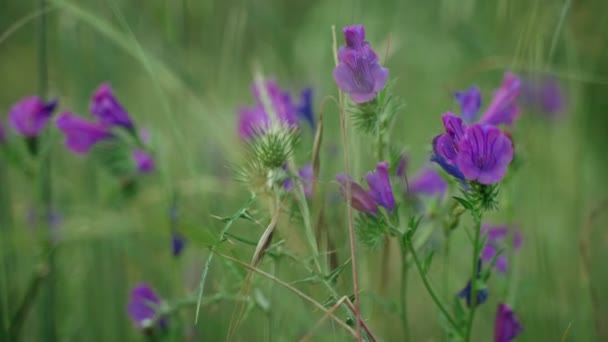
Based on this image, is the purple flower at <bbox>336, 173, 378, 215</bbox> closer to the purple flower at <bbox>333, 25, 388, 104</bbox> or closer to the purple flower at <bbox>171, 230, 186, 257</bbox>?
the purple flower at <bbox>333, 25, 388, 104</bbox>

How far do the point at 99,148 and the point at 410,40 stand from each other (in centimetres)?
145

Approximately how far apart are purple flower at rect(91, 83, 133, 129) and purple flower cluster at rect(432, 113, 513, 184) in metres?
0.60

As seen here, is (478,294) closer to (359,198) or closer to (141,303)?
(359,198)

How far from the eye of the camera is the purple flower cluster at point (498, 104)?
3.43ft

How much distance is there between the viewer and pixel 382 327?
1465 millimetres

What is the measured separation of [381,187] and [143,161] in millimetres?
703

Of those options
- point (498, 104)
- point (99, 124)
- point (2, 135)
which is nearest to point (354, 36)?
point (498, 104)

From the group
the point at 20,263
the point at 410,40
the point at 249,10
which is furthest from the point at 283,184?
the point at 410,40

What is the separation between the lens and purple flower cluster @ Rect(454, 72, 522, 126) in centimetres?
104

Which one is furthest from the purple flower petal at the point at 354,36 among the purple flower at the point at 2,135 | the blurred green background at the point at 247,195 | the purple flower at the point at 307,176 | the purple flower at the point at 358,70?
the purple flower at the point at 2,135

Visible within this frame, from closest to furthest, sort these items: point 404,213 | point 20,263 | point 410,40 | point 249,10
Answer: point 404,213 < point 249,10 < point 20,263 < point 410,40

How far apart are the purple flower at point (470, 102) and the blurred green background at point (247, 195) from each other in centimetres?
9

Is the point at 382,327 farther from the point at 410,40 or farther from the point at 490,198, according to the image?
the point at 410,40

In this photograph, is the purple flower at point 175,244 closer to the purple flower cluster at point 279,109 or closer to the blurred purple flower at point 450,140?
the purple flower cluster at point 279,109
